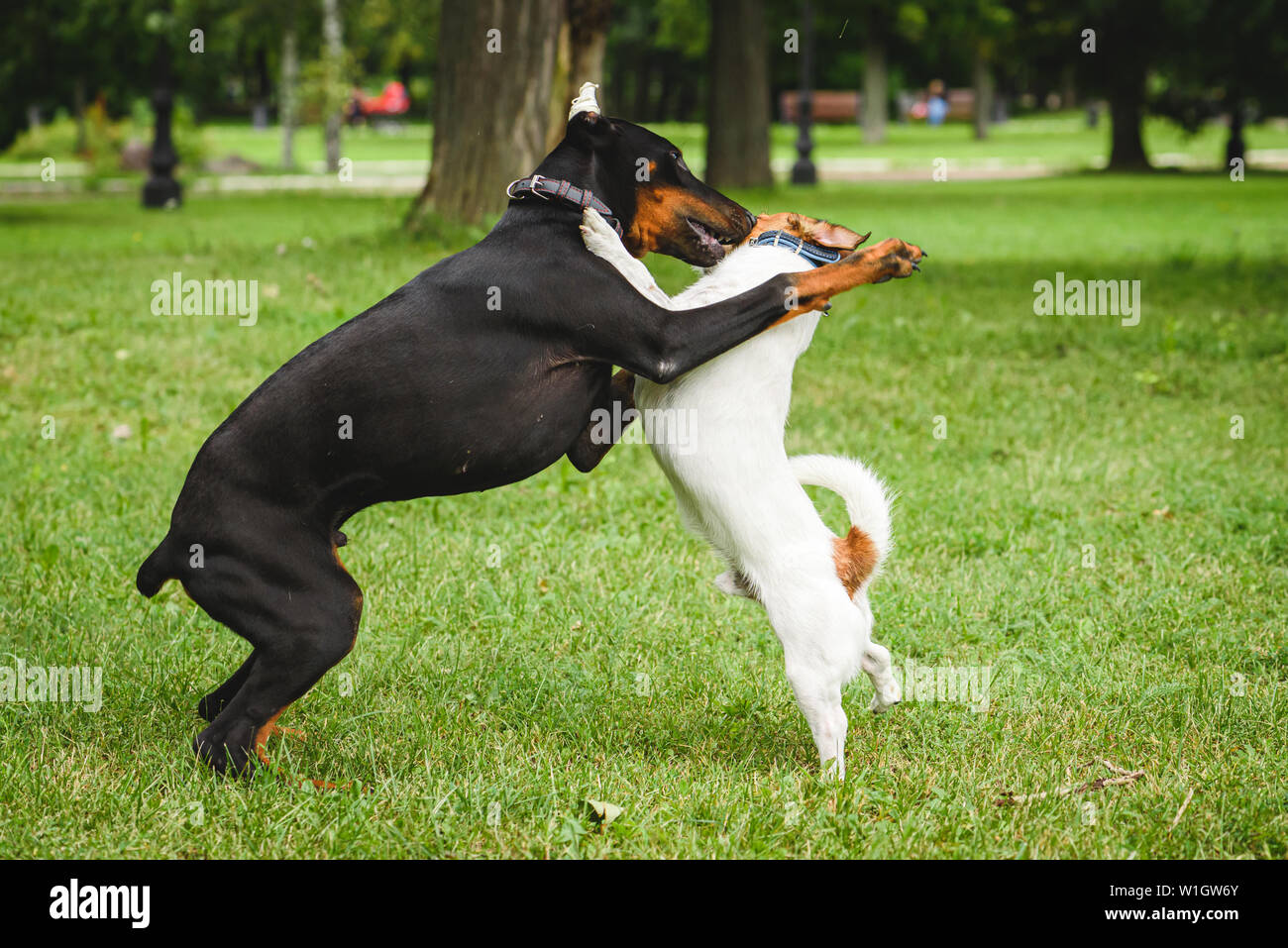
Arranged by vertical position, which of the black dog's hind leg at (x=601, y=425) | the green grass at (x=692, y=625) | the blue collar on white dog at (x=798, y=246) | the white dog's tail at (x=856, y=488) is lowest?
the green grass at (x=692, y=625)

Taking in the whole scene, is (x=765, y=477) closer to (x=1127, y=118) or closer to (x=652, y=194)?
(x=652, y=194)

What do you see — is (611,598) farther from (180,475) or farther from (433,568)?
(180,475)

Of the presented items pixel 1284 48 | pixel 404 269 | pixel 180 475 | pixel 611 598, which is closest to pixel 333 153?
pixel 1284 48

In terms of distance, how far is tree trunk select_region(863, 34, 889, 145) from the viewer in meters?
48.0

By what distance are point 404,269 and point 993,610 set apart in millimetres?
6578

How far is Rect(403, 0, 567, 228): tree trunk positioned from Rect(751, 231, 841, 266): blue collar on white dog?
7.76 meters

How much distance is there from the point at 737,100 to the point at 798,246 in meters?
19.3

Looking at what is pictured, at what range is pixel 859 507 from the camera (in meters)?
3.68

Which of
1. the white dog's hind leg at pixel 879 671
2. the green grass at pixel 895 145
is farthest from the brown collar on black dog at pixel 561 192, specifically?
the green grass at pixel 895 145

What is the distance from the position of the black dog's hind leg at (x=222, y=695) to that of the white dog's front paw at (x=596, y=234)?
5.01 ft

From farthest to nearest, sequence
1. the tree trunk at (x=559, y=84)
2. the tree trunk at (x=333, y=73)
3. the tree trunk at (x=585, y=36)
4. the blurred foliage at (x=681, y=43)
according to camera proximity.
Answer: the tree trunk at (x=333, y=73)
the blurred foliage at (x=681, y=43)
the tree trunk at (x=585, y=36)
the tree trunk at (x=559, y=84)

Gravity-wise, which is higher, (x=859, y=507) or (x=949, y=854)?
(x=859, y=507)

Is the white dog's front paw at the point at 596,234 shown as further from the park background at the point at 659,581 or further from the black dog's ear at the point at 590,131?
the park background at the point at 659,581

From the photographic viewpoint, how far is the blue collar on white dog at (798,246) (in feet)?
11.6
